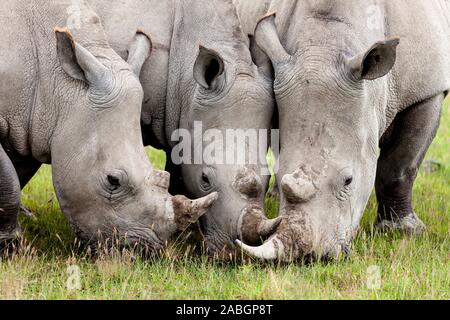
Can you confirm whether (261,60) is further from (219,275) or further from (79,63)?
(219,275)

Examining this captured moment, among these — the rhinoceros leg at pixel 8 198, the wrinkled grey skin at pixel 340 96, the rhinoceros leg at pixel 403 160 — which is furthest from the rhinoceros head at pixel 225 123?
the rhinoceros leg at pixel 403 160

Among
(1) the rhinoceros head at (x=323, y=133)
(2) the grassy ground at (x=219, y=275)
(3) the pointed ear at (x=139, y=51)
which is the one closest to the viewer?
(2) the grassy ground at (x=219, y=275)

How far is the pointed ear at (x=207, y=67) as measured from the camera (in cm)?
863

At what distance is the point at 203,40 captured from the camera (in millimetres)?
9250

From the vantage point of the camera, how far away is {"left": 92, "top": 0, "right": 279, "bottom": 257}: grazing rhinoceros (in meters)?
8.38

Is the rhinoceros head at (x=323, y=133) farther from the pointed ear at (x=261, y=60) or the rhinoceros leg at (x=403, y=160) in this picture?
the rhinoceros leg at (x=403, y=160)

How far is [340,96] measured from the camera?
27.5ft

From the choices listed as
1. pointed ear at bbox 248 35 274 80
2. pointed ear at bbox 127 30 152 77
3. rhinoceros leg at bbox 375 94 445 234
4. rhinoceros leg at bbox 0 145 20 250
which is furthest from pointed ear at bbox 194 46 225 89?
rhinoceros leg at bbox 375 94 445 234

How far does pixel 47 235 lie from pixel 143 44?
2.08 m

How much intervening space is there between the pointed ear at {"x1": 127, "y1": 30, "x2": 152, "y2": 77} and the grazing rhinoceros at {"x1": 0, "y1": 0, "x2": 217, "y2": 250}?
12 centimetres

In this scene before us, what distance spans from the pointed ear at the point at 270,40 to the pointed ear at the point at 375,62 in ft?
2.11

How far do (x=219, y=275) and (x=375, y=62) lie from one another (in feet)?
7.09

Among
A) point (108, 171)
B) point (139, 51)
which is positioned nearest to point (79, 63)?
point (139, 51)

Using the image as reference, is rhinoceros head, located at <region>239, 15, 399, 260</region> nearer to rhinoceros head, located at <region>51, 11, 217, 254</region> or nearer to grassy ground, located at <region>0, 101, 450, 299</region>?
grassy ground, located at <region>0, 101, 450, 299</region>
